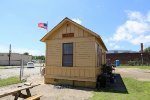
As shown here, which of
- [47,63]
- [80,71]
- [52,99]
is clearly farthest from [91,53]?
[52,99]

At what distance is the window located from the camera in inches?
531

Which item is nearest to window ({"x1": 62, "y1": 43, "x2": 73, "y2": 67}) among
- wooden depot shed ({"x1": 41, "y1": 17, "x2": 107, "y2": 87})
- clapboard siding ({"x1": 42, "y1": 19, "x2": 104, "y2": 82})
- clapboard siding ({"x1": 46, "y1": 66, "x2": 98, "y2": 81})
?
wooden depot shed ({"x1": 41, "y1": 17, "x2": 107, "y2": 87})

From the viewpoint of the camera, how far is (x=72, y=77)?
13.2 metres

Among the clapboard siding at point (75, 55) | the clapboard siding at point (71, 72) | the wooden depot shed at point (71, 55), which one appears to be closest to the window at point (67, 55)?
the wooden depot shed at point (71, 55)

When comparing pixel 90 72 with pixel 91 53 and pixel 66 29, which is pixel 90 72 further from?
pixel 66 29

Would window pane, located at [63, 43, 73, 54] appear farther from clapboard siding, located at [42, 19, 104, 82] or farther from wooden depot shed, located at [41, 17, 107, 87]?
clapboard siding, located at [42, 19, 104, 82]

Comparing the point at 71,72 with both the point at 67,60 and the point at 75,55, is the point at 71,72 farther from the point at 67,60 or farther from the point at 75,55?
the point at 75,55

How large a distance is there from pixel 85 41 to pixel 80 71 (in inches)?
81.6

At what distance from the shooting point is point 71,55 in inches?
530

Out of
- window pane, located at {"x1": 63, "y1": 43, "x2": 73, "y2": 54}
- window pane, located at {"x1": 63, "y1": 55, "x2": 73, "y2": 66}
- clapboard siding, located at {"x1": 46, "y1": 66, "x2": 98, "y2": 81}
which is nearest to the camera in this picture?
clapboard siding, located at {"x1": 46, "y1": 66, "x2": 98, "y2": 81}

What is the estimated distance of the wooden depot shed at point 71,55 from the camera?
12727mm

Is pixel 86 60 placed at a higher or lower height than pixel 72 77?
higher

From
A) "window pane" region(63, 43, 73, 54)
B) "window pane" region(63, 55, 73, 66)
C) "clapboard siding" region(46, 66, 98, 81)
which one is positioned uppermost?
"window pane" region(63, 43, 73, 54)

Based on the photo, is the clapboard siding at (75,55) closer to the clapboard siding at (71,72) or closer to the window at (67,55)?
the clapboard siding at (71,72)
